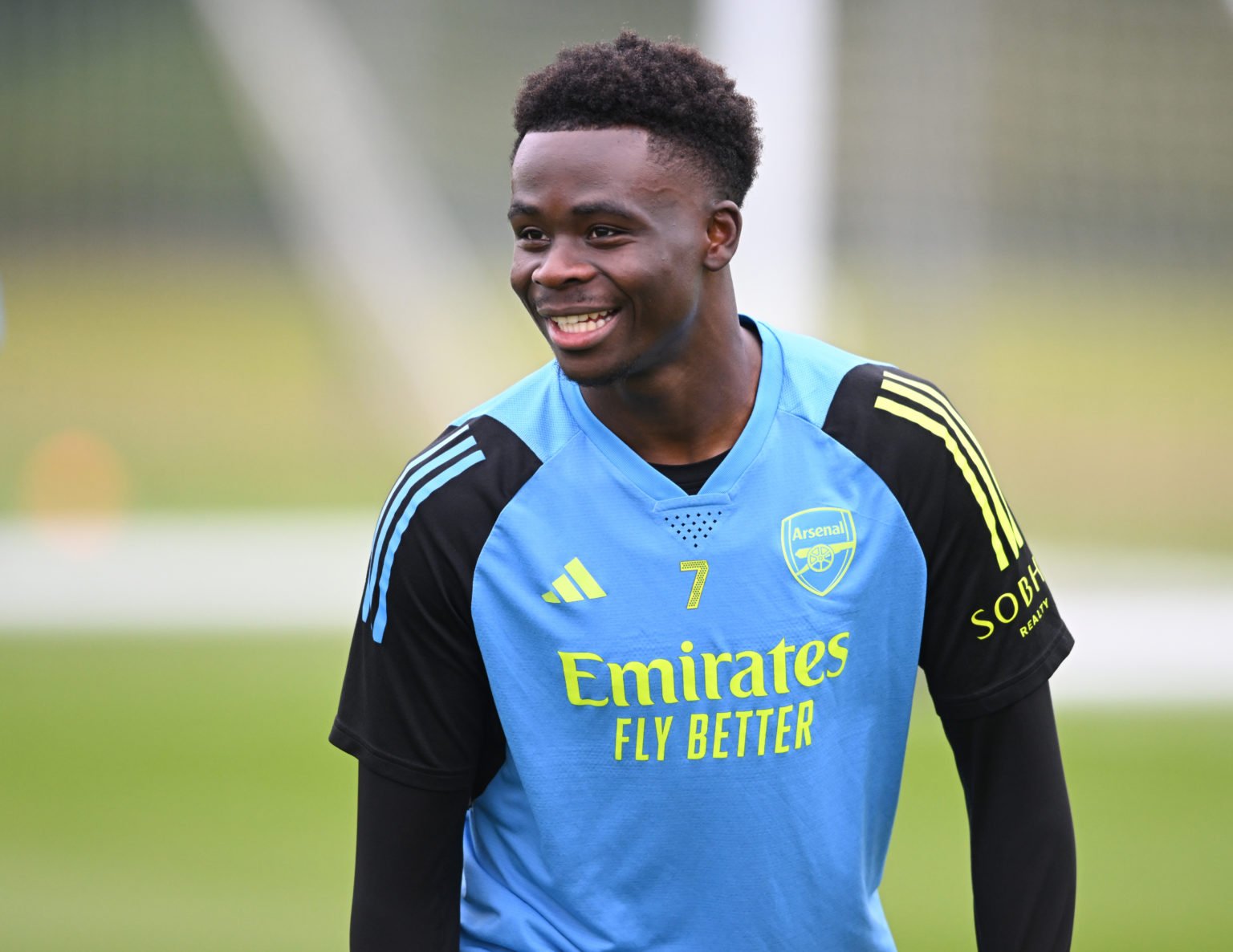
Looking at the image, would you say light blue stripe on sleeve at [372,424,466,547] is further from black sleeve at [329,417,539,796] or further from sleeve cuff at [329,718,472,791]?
sleeve cuff at [329,718,472,791]

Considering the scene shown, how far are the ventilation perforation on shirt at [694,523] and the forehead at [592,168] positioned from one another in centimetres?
39

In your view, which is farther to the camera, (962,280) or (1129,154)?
(962,280)

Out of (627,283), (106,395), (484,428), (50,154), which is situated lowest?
(484,428)

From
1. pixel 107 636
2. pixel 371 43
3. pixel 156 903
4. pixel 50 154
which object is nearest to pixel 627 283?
pixel 156 903

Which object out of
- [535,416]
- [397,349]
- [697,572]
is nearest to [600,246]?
[535,416]

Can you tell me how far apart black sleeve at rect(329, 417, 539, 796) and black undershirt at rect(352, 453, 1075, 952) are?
0.04m

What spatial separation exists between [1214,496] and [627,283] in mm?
9428

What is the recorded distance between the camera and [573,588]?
205 centimetres

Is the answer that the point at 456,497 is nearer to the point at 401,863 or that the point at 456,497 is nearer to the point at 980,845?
the point at 401,863

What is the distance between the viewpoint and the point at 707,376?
2113mm

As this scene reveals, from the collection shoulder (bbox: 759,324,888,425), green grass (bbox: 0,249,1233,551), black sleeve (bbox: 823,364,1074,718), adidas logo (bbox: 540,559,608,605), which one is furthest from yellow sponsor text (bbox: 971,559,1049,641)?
green grass (bbox: 0,249,1233,551)

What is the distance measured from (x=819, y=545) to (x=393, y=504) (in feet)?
1.78

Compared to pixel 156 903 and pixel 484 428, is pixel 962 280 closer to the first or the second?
pixel 156 903

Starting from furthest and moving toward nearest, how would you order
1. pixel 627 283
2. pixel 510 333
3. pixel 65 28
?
1. pixel 65 28
2. pixel 510 333
3. pixel 627 283
